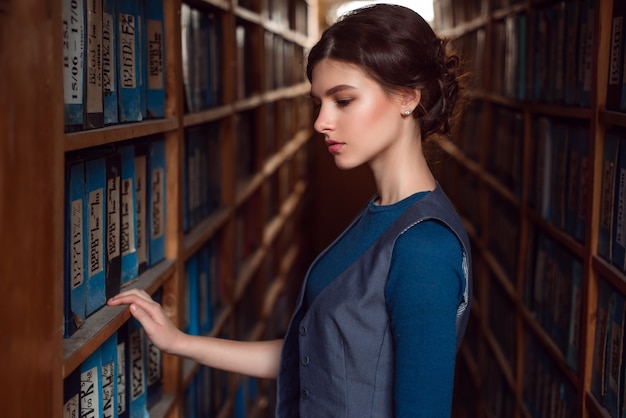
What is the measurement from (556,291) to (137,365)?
1.14m

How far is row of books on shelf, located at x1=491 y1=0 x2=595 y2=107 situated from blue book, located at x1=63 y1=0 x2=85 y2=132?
1163mm

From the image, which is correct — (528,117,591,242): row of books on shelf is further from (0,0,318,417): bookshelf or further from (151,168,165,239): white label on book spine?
(151,168,165,239): white label on book spine

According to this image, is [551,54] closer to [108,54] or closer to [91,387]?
[108,54]

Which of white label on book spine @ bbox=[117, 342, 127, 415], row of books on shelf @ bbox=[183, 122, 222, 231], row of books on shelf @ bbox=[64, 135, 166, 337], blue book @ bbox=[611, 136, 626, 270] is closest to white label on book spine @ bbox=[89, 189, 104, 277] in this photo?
row of books on shelf @ bbox=[64, 135, 166, 337]

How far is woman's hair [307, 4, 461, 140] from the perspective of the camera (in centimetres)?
137

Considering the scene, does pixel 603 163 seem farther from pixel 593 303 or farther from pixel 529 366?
pixel 529 366

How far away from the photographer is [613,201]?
1771 millimetres

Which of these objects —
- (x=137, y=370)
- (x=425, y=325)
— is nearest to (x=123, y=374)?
(x=137, y=370)

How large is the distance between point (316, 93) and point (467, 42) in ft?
10.8

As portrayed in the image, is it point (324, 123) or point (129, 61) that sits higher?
point (129, 61)

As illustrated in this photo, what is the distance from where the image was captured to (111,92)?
152 centimetres

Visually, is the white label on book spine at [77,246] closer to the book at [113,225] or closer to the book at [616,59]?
the book at [113,225]

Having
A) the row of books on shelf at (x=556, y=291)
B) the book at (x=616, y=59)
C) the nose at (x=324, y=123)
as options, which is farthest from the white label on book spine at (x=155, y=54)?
the row of books on shelf at (x=556, y=291)

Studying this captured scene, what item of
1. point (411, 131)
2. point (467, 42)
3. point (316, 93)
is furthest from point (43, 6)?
point (467, 42)
